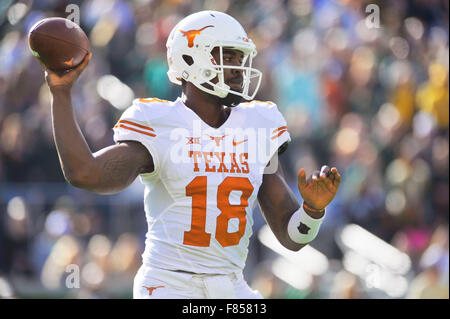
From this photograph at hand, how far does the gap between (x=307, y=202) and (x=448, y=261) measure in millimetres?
4104

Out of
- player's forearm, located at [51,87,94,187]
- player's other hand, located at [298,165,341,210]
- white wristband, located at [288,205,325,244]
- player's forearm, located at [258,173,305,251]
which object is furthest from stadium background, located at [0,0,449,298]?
player's forearm, located at [51,87,94,187]

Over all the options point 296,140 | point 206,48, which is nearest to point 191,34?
point 206,48

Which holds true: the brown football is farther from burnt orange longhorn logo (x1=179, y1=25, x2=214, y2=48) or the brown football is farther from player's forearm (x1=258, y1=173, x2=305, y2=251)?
player's forearm (x1=258, y1=173, x2=305, y2=251)

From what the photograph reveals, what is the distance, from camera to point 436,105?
8711 millimetres

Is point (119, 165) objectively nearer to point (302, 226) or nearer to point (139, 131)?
point (139, 131)

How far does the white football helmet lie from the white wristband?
0.62 m

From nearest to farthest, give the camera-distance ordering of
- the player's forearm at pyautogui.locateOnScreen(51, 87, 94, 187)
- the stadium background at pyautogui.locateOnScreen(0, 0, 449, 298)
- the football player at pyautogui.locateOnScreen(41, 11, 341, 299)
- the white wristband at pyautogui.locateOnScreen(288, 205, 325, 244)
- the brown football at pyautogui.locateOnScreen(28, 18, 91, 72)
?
the player's forearm at pyautogui.locateOnScreen(51, 87, 94, 187) < the brown football at pyautogui.locateOnScreen(28, 18, 91, 72) < the football player at pyautogui.locateOnScreen(41, 11, 341, 299) < the white wristband at pyautogui.locateOnScreen(288, 205, 325, 244) < the stadium background at pyautogui.locateOnScreen(0, 0, 449, 298)

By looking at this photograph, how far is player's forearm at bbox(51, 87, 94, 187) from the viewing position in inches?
137

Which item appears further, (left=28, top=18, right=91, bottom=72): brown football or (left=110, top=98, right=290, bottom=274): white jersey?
(left=110, top=98, right=290, bottom=274): white jersey

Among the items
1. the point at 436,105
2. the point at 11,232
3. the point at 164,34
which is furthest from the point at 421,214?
the point at 11,232

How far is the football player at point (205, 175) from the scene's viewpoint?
3.79 meters

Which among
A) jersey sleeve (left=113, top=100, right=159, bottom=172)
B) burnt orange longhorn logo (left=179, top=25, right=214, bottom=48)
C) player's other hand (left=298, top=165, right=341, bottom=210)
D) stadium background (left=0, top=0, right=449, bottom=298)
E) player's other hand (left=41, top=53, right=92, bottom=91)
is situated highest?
burnt orange longhorn logo (left=179, top=25, right=214, bottom=48)

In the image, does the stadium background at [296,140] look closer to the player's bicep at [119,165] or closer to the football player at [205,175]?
the football player at [205,175]

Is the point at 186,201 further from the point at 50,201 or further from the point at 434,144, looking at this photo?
the point at 434,144
